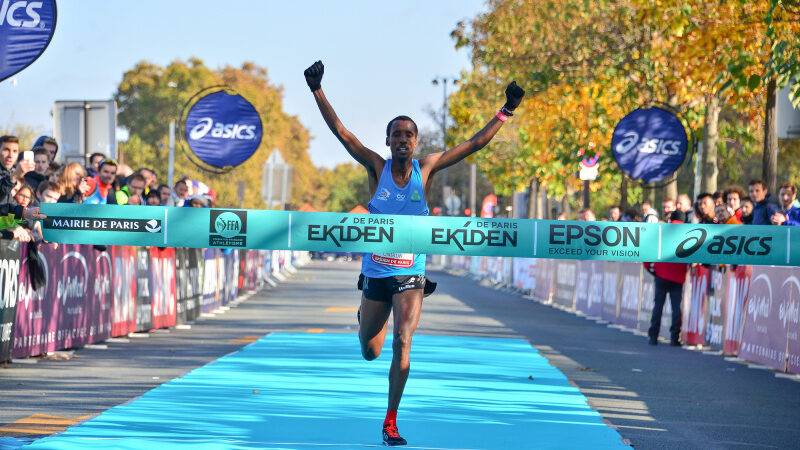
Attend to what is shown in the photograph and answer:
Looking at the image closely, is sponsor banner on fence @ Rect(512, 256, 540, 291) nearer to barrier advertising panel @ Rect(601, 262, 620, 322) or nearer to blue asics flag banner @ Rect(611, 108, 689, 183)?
barrier advertising panel @ Rect(601, 262, 620, 322)

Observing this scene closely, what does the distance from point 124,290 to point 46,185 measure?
3665 millimetres

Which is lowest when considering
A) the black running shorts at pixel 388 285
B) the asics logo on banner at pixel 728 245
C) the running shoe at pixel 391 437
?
the running shoe at pixel 391 437

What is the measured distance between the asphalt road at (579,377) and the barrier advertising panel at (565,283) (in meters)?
4.70

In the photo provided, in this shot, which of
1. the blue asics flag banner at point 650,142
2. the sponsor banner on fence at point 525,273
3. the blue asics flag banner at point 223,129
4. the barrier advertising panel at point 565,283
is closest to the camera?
the blue asics flag banner at point 650,142

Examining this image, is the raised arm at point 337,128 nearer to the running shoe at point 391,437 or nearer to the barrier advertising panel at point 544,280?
the running shoe at point 391,437

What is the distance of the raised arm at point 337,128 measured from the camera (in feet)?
28.7

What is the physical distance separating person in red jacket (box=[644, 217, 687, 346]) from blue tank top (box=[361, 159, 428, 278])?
426 inches

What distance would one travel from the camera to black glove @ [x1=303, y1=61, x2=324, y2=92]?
8.71 meters

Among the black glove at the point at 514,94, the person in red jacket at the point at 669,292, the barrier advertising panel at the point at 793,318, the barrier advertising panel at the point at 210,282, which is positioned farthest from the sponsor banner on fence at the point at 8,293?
the barrier advertising panel at the point at 210,282

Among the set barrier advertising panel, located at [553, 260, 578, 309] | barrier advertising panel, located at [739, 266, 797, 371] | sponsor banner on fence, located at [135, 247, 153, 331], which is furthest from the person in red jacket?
barrier advertising panel, located at [553, 260, 578, 309]

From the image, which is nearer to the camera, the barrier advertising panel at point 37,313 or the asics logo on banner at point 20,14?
the asics logo on banner at point 20,14

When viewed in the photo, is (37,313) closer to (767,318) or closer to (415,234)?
(415,234)

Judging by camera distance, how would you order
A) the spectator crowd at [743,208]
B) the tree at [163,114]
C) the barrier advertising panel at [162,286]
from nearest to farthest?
1. the spectator crowd at [743,208]
2. the barrier advertising panel at [162,286]
3. the tree at [163,114]

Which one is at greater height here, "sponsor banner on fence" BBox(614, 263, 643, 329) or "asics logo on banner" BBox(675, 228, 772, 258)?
"asics logo on banner" BBox(675, 228, 772, 258)
